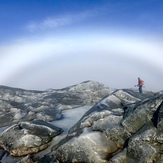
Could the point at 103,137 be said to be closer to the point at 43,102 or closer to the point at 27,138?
the point at 27,138

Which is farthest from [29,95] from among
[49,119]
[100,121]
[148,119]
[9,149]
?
[148,119]

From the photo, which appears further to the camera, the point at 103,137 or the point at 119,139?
the point at 103,137

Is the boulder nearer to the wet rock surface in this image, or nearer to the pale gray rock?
the wet rock surface

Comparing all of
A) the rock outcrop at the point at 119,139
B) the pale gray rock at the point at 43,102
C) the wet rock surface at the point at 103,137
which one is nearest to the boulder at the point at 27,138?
the wet rock surface at the point at 103,137

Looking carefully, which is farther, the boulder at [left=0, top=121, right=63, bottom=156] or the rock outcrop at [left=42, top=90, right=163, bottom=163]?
the boulder at [left=0, top=121, right=63, bottom=156]

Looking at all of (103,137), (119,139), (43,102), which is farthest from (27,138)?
(43,102)

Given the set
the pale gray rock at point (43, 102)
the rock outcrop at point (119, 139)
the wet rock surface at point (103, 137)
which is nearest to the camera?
the rock outcrop at point (119, 139)

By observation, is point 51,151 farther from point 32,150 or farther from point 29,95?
point 29,95

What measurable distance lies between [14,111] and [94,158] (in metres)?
30.0

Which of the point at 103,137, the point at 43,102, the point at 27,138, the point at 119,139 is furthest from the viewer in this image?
the point at 43,102

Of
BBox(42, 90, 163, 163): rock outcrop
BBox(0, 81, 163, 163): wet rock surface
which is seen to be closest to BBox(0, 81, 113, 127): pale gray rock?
BBox(0, 81, 163, 163): wet rock surface

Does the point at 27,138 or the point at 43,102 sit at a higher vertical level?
the point at 43,102

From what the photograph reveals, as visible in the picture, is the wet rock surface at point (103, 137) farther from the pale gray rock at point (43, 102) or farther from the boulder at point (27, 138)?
the pale gray rock at point (43, 102)

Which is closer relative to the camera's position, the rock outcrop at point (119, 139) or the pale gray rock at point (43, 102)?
the rock outcrop at point (119, 139)
